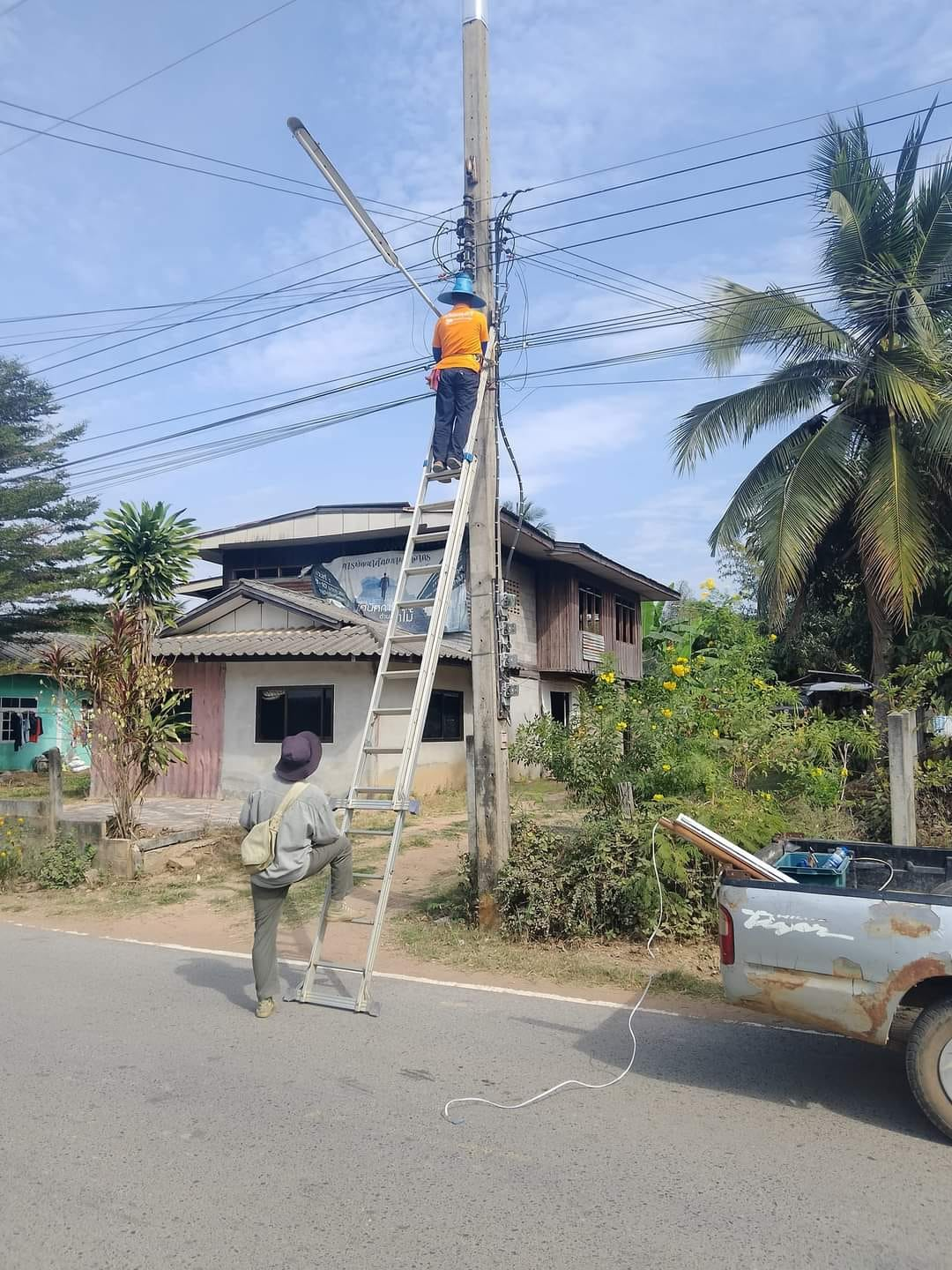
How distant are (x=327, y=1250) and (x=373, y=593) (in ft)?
66.8

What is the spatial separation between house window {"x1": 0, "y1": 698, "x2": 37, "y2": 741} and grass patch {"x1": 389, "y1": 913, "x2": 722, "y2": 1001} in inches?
1007

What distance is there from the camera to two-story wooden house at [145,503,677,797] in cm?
1938

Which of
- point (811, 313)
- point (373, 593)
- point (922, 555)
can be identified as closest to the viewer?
point (922, 555)

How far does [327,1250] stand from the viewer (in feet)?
11.6

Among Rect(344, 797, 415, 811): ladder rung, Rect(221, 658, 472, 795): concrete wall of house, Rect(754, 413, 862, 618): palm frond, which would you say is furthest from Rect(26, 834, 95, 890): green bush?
Rect(754, 413, 862, 618): palm frond

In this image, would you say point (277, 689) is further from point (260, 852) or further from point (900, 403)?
point (260, 852)

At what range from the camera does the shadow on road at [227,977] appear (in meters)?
7.02

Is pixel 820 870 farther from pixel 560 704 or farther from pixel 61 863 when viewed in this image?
pixel 560 704

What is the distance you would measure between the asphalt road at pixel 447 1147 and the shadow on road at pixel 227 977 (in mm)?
351

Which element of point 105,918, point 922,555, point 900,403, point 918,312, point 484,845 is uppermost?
point 918,312

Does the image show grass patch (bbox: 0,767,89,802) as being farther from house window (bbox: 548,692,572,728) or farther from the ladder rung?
the ladder rung

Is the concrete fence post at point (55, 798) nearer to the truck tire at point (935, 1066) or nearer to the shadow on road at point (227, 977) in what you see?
the shadow on road at point (227, 977)

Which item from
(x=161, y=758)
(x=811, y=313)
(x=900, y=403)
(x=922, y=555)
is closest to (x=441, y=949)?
(x=161, y=758)

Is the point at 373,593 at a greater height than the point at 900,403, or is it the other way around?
the point at 900,403
